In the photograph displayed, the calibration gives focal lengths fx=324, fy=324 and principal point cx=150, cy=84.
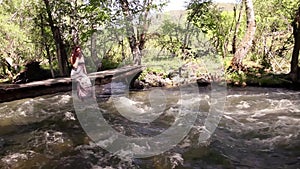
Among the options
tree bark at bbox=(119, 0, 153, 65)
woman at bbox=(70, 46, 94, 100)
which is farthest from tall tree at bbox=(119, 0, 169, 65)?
woman at bbox=(70, 46, 94, 100)

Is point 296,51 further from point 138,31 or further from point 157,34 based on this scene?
point 157,34

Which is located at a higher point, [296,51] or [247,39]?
[247,39]

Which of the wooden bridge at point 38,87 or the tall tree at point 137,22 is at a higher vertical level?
the tall tree at point 137,22

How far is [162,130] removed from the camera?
7.39m

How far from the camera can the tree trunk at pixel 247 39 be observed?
14.5 metres

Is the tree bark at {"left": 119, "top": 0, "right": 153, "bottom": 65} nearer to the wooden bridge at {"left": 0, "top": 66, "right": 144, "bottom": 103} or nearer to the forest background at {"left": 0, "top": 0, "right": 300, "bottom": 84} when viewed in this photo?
the forest background at {"left": 0, "top": 0, "right": 300, "bottom": 84}

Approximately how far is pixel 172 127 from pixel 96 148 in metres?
2.16

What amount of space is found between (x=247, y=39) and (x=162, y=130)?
901cm

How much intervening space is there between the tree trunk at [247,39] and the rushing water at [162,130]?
151 inches

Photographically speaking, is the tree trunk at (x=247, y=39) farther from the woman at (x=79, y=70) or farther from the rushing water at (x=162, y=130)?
the woman at (x=79, y=70)

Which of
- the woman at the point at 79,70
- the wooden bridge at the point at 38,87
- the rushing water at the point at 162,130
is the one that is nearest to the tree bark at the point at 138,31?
the wooden bridge at the point at 38,87

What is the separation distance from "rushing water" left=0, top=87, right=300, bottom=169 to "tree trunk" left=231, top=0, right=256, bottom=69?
12.6 ft

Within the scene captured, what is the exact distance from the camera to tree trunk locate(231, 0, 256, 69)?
14539 mm

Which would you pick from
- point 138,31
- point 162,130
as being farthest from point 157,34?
point 162,130
